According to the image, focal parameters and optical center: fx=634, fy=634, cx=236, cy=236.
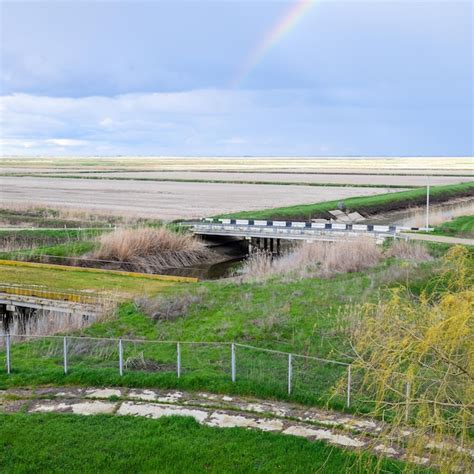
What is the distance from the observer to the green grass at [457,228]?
134ft

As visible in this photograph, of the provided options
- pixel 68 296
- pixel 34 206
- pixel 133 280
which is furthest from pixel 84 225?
pixel 68 296

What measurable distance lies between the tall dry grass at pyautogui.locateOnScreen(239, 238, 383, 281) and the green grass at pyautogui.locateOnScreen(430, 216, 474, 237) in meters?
7.68

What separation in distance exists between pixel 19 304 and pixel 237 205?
42646 mm

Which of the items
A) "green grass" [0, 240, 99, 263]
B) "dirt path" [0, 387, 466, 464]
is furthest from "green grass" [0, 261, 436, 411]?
"green grass" [0, 240, 99, 263]

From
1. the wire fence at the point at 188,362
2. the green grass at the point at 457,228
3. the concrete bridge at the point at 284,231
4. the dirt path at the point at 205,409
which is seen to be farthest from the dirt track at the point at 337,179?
the dirt path at the point at 205,409

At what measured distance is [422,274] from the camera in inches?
1038

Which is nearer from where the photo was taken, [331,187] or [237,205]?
[237,205]

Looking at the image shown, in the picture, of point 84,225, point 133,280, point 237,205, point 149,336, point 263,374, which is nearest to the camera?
point 263,374

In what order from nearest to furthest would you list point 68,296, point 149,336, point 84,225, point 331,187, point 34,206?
point 149,336
point 68,296
point 84,225
point 34,206
point 331,187

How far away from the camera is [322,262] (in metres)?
32.6

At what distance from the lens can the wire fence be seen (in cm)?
1622

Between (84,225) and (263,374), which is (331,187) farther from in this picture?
(263,374)

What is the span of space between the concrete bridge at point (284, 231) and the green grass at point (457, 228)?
2492 mm

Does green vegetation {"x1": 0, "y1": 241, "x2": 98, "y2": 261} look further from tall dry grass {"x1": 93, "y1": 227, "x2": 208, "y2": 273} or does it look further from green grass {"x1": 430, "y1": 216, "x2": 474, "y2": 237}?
green grass {"x1": 430, "y1": 216, "x2": 474, "y2": 237}
